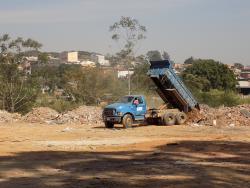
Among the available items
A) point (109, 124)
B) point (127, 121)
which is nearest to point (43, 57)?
point (109, 124)

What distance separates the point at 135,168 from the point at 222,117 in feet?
70.1

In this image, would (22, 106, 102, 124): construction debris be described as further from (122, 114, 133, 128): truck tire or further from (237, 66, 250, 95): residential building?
(237, 66, 250, 95): residential building

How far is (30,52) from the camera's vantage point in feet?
168

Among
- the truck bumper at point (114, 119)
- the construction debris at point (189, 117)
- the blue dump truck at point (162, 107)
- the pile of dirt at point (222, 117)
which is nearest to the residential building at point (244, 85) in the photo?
the construction debris at point (189, 117)

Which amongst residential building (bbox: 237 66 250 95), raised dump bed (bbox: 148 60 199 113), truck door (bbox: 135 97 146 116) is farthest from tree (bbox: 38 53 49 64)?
residential building (bbox: 237 66 250 95)

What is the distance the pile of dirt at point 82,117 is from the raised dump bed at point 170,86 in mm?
6523

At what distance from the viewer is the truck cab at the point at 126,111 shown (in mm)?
30172

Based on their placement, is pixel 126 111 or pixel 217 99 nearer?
pixel 126 111

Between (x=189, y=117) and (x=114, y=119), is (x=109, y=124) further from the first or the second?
(x=189, y=117)

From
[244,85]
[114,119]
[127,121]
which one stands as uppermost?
[244,85]

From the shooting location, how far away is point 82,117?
128 feet

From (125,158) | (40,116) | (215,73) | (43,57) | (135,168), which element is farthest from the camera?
(215,73)

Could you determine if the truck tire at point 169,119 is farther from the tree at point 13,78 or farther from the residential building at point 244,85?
the residential building at point 244,85

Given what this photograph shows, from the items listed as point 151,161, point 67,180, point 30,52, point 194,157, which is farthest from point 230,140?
point 30,52
